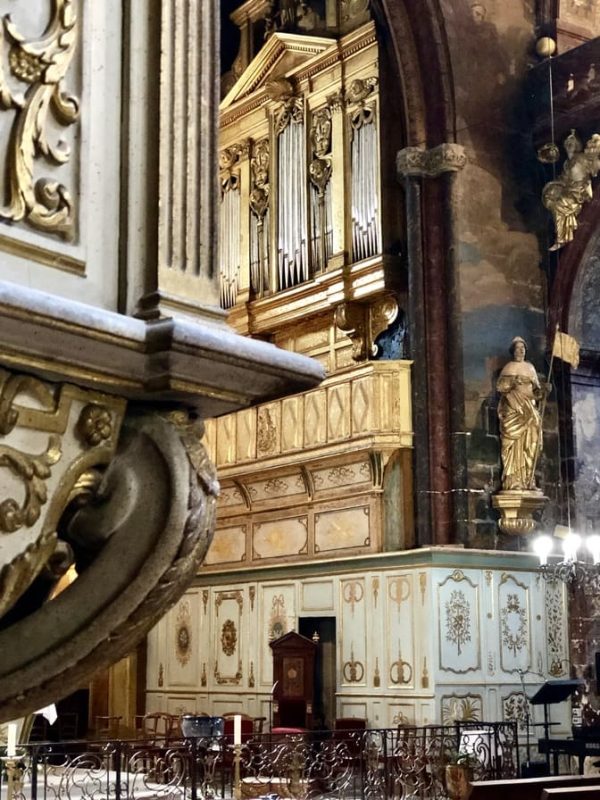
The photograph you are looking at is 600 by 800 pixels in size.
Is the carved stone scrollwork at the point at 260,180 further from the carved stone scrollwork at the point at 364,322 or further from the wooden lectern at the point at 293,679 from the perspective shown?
the wooden lectern at the point at 293,679

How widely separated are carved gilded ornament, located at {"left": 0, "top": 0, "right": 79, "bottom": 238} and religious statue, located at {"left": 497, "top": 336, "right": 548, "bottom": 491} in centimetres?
1272

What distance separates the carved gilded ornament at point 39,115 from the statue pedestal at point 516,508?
1262 cm

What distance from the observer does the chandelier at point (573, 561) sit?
13.4 m

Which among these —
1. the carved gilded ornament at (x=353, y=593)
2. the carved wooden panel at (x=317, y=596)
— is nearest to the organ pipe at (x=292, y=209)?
the carved wooden panel at (x=317, y=596)

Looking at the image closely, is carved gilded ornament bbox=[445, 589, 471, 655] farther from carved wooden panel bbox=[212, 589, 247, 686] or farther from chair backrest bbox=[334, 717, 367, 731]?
carved wooden panel bbox=[212, 589, 247, 686]

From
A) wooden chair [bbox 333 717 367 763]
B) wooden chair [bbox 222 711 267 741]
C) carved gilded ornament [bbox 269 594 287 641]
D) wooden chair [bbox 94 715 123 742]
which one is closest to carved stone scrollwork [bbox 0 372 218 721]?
wooden chair [bbox 333 717 367 763]

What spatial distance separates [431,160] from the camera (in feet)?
49.8

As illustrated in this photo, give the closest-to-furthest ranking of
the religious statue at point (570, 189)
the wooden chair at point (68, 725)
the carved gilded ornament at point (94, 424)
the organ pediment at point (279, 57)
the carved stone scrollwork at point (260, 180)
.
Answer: the carved gilded ornament at point (94, 424)
the religious statue at point (570, 189)
the organ pediment at point (279, 57)
the carved stone scrollwork at point (260, 180)
the wooden chair at point (68, 725)

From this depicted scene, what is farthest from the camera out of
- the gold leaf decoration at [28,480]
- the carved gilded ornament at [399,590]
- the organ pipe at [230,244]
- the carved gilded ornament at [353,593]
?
the organ pipe at [230,244]

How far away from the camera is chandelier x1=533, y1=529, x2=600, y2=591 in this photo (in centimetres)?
1337

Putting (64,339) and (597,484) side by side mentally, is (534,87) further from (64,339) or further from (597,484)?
(64,339)

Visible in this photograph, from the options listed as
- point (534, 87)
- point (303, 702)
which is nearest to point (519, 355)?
point (534, 87)

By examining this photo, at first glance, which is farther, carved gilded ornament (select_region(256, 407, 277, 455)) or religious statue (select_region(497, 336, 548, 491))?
carved gilded ornament (select_region(256, 407, 277, 455))

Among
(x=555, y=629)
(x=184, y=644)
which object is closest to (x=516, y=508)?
(x=555, y=629)
